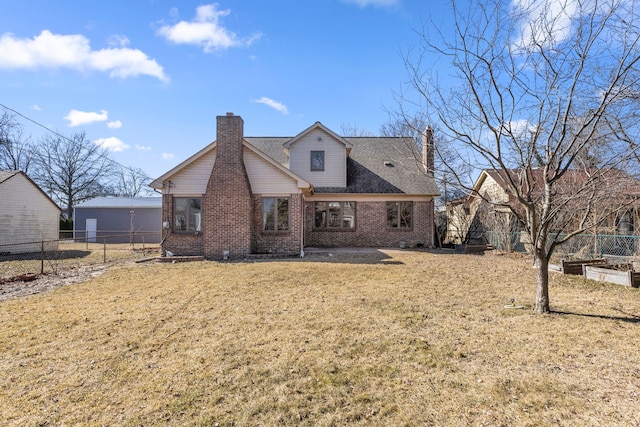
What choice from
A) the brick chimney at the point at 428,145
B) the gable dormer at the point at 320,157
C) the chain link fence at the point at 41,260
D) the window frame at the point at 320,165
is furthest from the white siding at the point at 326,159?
the chain link fence at the point at 41,260

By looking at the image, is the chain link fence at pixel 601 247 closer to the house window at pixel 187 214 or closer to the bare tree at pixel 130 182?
the house window at pixel 187 214

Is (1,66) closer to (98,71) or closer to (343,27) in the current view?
(98,71)

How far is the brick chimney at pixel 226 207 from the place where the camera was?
1277cm

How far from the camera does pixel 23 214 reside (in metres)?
17.2

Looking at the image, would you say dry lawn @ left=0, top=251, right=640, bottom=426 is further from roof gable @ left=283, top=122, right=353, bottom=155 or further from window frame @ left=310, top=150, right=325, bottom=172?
roof gable @ left=283, top=122, right=353, bottom=155

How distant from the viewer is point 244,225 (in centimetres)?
1288

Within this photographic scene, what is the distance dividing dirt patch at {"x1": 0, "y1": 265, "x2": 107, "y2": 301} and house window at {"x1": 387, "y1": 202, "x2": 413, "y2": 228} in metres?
12.7

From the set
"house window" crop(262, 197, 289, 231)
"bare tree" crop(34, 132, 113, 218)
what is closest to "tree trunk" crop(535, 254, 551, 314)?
"house window" crop(262, 197, 289, 231)

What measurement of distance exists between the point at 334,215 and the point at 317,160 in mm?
3075

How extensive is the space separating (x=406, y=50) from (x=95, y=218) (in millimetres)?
28122

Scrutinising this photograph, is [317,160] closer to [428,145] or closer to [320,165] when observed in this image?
[320,165]

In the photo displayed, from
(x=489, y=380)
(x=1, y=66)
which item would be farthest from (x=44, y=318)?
(x=1, y=66)

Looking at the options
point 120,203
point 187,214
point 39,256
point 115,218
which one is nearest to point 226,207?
point 187,214

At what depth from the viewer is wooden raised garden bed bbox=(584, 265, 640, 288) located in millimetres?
7680
